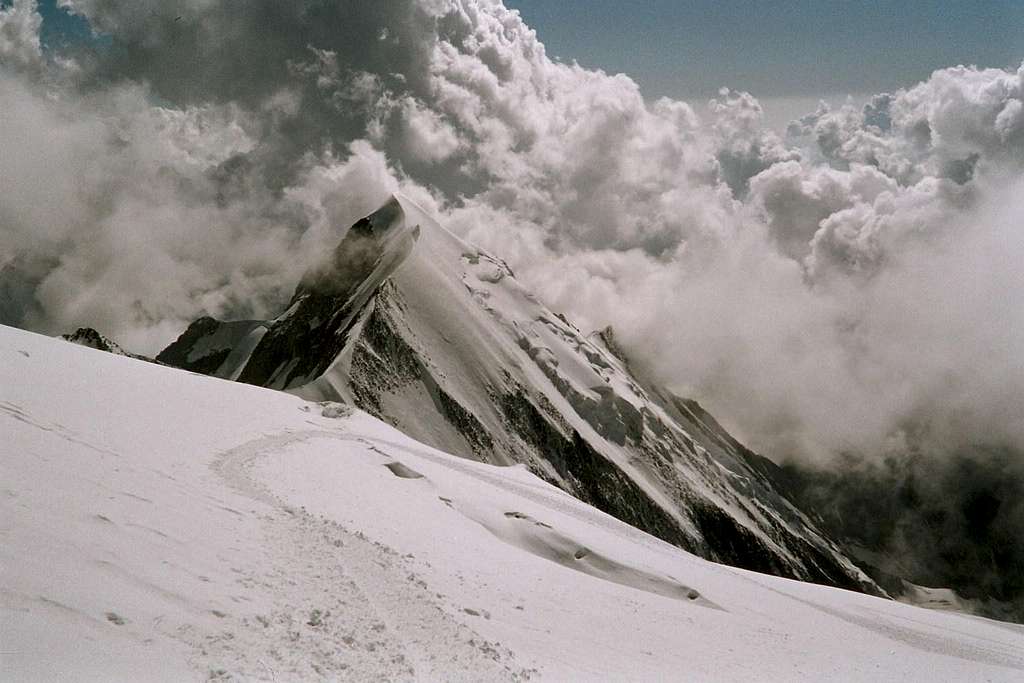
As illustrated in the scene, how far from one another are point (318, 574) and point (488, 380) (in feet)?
406

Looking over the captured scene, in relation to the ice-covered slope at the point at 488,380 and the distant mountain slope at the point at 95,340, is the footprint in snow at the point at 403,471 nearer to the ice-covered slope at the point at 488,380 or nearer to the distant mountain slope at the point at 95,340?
the ice-covered slope at the point at 488,380

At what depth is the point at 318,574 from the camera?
15.9 metres

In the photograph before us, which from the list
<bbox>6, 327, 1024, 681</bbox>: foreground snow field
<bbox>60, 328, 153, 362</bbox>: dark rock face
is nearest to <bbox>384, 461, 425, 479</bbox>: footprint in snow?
<bbox>6, 327, 1024, 681</bbox>: foreground snow field

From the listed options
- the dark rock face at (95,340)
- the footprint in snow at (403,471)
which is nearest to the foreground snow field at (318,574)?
the footprint in snow at (403,471)

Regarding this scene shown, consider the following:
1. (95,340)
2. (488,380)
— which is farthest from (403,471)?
(95,340)

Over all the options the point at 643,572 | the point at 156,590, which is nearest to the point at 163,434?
the point at 156,590

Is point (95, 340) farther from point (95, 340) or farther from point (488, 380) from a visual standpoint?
point (488, 380)

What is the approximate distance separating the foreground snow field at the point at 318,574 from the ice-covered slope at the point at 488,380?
71.5 meters

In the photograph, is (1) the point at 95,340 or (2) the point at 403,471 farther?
(1) the point at 95,340

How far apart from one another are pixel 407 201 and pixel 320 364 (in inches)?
2938

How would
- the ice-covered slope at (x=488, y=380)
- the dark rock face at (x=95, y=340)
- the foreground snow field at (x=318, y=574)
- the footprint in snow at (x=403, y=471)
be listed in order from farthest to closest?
the dark rock face at (x=95, y=340)
the ice-covered slope at (x=488, y=380)
the footprint in snow at (x=403, y=471)
the foreground snow field at (x=318, y=574)

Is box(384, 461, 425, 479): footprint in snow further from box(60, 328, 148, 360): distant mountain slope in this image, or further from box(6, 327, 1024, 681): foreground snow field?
box(60, 328, 148, 360): distant mountain slope

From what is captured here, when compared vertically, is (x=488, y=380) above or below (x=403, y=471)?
above

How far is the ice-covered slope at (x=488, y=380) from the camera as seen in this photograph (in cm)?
12043
